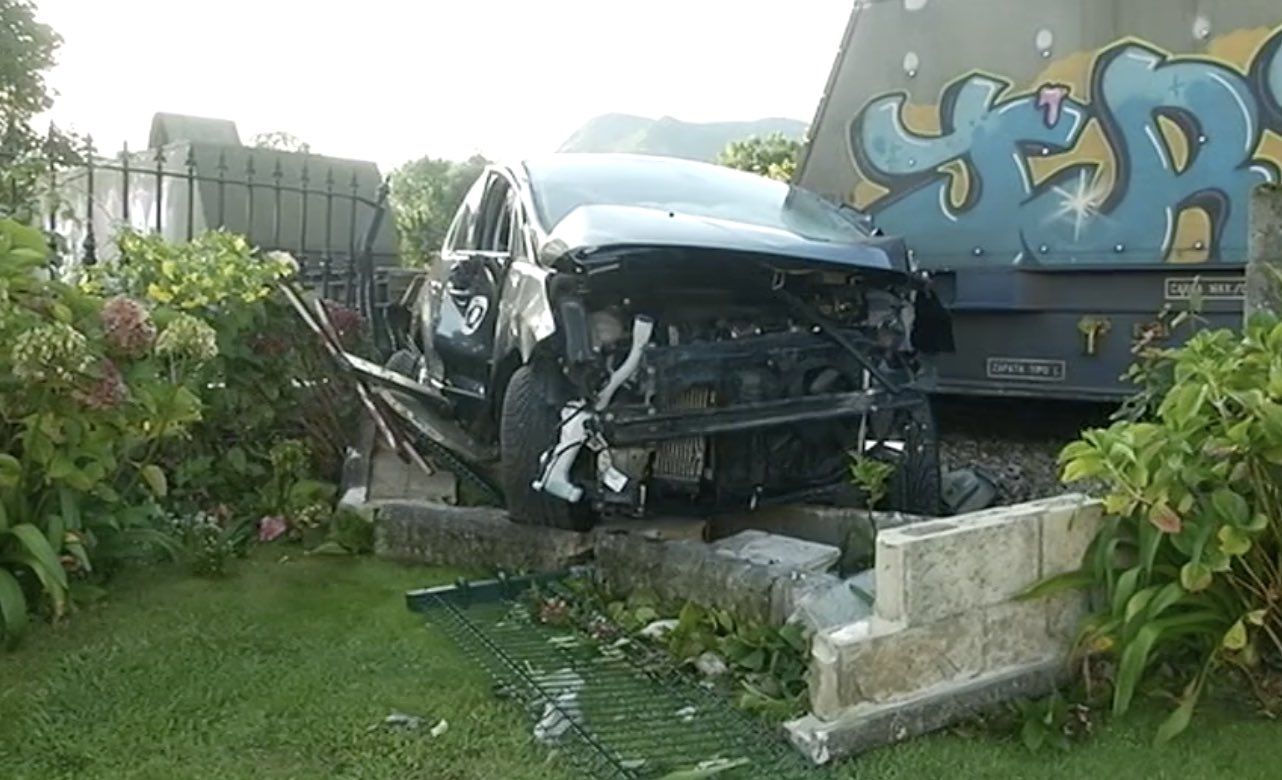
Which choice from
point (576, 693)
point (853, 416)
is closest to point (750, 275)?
point (853, 416)

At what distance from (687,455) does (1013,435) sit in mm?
2670

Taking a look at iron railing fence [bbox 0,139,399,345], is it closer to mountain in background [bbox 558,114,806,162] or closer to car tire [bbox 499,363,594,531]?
car tire [bbox 499,363,594,531]

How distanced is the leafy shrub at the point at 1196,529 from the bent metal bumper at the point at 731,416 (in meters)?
1.32

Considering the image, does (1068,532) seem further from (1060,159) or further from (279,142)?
(279,142)

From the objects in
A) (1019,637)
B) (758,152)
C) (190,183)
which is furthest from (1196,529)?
(758,152)

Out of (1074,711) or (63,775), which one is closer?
(63,775)

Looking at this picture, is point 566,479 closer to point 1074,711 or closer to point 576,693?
point 576,693

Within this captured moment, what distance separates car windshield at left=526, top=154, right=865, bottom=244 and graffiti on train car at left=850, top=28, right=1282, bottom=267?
779 millimetres

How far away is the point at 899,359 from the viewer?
4.85 meters

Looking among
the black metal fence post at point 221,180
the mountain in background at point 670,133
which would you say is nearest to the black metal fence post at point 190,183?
the black metal fence post at point 221,180

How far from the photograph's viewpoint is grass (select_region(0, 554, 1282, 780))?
297 centimetres

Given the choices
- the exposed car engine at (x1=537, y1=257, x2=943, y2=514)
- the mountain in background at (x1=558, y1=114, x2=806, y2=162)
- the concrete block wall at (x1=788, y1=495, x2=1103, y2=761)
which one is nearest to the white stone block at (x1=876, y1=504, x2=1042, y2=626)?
the concrete block wall at (x1=788, y1=495, x2=1103, y2=761)

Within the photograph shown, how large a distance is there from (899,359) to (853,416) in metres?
0.40

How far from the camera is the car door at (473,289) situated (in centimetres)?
535
